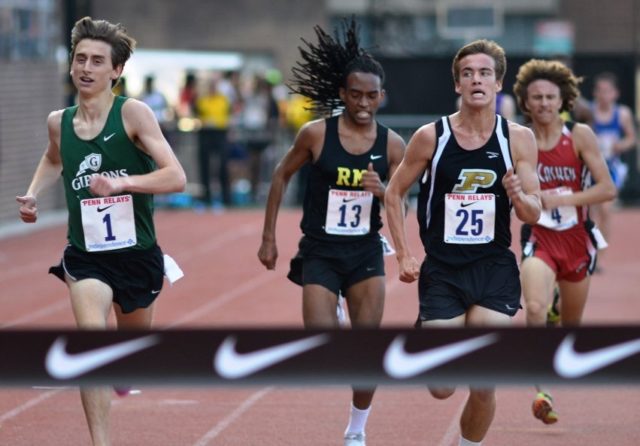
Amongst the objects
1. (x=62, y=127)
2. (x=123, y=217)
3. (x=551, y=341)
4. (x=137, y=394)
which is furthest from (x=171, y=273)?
(x=551, y=341)

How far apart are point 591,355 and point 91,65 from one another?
334cm

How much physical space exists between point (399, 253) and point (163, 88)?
29928 mm

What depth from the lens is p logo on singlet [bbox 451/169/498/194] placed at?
6.79 metres

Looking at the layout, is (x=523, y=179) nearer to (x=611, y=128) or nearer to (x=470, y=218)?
(x=470, y=218)


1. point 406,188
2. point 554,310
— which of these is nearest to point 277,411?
point 554,310

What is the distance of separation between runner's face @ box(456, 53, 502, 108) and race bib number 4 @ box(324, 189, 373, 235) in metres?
1.01

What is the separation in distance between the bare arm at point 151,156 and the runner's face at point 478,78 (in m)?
1.34

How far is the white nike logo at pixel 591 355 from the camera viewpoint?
4.32m

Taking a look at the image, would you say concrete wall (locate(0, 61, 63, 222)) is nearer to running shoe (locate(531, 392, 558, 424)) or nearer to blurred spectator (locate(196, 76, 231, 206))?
blurred spectator (locate(196, 76, 231, 206))

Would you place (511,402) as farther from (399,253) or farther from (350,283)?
(399,253)

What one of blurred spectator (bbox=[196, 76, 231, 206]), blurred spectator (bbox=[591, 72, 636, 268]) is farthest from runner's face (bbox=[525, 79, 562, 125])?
blurred spectator (bbox=[196, 76, 231, 206])

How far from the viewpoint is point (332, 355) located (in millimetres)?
4352

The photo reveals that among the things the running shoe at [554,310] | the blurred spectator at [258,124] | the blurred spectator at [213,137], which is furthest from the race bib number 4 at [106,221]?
the blurred spectator at [258,124]

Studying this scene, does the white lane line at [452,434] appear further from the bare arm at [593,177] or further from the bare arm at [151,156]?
the bare arm at [151,156]
